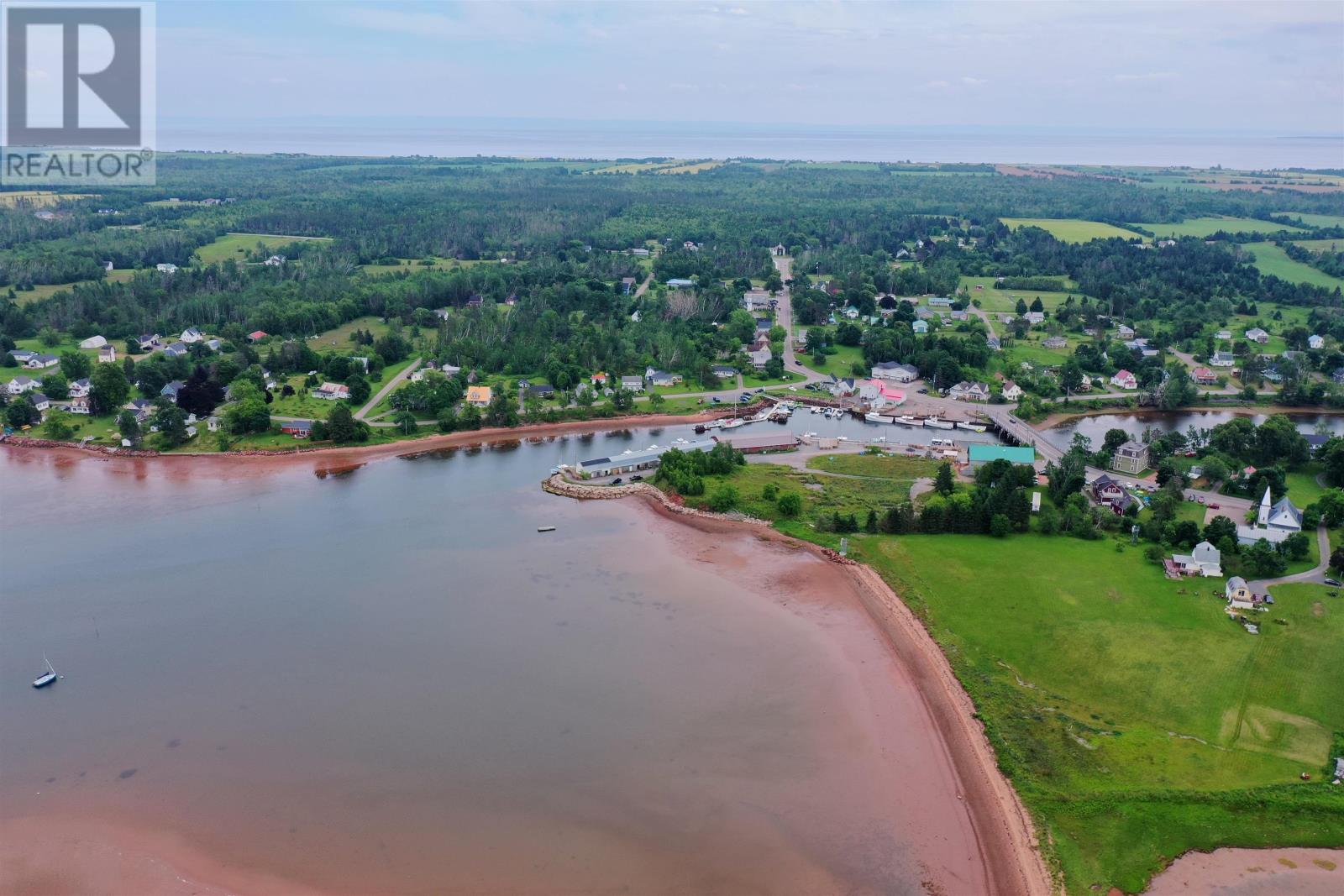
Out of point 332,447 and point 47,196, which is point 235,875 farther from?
point 47,196

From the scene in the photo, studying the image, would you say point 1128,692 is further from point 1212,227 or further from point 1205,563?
point 1212,227

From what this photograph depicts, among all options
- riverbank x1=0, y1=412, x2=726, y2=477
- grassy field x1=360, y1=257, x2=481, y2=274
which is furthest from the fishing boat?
grassy field x1=360, y1=257, x2=481, y2=274

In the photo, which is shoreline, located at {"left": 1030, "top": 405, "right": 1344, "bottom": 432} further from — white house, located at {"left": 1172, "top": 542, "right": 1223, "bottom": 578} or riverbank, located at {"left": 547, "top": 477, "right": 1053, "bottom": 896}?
riverbank, located at {"left": 547, "top": 477, "right": 1053, "bottom": 896}

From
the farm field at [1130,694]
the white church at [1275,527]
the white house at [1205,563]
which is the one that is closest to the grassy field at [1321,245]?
the white church at [1275,527]

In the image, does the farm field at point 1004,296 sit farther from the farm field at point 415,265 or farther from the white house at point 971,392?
the farm field at point 415,265

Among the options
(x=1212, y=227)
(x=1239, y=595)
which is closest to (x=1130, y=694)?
(x=1239, y=595)
